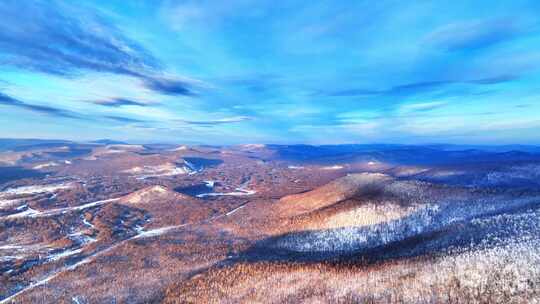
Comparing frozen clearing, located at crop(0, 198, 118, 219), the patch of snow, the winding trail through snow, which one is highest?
the winding trail through snow

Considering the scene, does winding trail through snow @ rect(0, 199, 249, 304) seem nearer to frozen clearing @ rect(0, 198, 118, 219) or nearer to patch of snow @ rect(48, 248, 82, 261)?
patch of snow @ rect(48, 248, 82, 261)

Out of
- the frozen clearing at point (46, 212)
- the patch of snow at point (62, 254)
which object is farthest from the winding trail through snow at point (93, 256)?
the frozen clearing at point (46, 212)

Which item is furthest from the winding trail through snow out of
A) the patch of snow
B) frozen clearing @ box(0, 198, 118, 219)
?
frozen clearing @ box(0, 198, 118, 219)

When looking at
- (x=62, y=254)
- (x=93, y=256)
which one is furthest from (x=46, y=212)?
(x=93, y=256)

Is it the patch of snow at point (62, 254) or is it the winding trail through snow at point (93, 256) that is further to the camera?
the patch of snow at point (62, 254)

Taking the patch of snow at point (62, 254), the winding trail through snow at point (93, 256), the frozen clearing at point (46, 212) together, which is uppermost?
the winding trail through snow at point (93, 256)

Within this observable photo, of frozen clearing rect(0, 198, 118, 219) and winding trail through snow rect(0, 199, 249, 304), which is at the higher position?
winding trail through snow rect(0, 199, 249, 304)

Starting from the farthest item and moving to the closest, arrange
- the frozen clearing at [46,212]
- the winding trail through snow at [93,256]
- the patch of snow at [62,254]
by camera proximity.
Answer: the frozen clearing at [46,212] → the patch of snow at [62,254] → the winding trail through snow at [93,256]

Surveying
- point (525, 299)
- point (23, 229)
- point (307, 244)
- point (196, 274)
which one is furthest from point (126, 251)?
point (525, 299)

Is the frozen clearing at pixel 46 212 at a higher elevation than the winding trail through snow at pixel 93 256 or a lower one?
lower

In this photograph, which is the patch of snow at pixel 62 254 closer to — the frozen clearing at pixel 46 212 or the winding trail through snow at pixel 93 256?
the winding trail through snow at pixel 93 256

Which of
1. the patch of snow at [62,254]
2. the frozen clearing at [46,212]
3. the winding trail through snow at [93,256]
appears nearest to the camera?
the winding trail through snow at [93,256]
